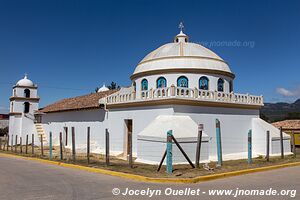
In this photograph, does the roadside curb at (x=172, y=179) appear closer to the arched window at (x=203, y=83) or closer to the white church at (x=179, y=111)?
the white church at (x=179, y=111)

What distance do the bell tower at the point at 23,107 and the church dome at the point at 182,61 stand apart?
52.1 ft

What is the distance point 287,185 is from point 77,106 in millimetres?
16946

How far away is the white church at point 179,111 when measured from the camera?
46.7 feet

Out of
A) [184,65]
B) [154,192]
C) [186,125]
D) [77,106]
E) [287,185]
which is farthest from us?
[77,106]

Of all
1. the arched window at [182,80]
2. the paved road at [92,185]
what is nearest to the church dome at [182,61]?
the arched window at [182,80]

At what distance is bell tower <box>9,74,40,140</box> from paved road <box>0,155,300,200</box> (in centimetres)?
2039

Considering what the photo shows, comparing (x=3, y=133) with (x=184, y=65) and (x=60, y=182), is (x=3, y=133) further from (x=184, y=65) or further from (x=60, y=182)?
(x=60, y=182)

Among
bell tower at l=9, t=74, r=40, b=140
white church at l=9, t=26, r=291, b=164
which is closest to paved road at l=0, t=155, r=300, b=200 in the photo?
white church at l=9, t=26, r=291, b=164

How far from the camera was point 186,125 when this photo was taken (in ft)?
47.1

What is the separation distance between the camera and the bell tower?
100 feet

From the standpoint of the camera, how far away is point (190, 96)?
51.3 ft

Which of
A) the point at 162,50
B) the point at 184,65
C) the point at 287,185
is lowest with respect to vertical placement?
the point at 287,185

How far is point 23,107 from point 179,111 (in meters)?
21.6

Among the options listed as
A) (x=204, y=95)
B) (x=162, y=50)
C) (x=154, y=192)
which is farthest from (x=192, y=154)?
(x=162, y=50)
